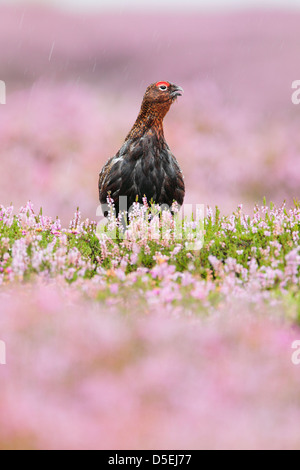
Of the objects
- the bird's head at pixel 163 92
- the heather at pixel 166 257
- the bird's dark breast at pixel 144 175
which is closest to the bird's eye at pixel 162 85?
the bird's head at pixel 163 92

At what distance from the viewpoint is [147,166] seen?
8.34 meters

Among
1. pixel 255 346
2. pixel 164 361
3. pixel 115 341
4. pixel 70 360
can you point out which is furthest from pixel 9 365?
pixel 255 346

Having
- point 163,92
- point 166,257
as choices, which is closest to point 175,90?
point 163,92

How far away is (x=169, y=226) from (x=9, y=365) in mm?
4354

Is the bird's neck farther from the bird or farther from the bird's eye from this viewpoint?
the bird's eye

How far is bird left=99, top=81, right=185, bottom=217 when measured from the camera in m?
8.33

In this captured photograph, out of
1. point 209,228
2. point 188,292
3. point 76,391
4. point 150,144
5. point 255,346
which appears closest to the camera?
point 76,391

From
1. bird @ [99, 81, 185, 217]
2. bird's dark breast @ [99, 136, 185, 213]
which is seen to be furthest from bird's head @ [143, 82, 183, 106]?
bird's dark breast @ [99, 136, 185, 213]

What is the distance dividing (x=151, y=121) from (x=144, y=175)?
835 millimetres

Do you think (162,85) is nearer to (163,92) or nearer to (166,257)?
(163,92)

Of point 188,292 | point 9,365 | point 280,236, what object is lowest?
point 9,365
